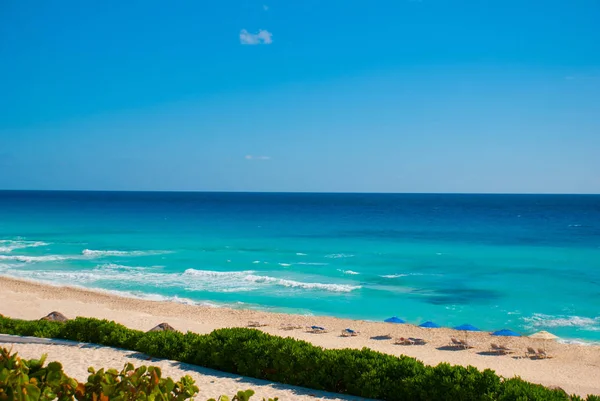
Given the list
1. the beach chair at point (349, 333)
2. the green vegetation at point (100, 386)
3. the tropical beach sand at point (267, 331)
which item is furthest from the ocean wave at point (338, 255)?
the green vegetation at point (100, 386)

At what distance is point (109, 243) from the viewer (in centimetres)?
5412

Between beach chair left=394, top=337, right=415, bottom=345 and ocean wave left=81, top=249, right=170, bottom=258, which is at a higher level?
ocean wave left=81, top=249, right=170, bottom=258

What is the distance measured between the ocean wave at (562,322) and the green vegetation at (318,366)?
16603 millimetres

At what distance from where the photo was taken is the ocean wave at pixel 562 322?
82.1ft

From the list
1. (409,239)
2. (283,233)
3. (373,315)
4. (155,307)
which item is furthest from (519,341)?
(283,233)

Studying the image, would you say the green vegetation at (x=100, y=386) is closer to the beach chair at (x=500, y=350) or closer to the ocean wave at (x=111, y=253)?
the beach chair at (x=500, y=350)

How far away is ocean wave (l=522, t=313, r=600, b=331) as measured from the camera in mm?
25016

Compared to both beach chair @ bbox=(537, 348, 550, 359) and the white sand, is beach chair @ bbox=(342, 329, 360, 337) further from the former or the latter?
the white sand

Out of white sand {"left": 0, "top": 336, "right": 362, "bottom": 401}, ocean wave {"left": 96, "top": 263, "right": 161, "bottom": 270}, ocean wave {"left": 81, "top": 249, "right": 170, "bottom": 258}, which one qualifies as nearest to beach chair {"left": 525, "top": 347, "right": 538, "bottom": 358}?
white sand {"left": 0, "top": 336, "right": 362, "bottom": 401}

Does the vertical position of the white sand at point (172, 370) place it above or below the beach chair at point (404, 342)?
above

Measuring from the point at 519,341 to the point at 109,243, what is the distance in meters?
44.3

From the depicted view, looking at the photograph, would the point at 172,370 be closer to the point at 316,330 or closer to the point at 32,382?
the point at 316,330

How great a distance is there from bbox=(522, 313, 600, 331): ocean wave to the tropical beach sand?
4.48m

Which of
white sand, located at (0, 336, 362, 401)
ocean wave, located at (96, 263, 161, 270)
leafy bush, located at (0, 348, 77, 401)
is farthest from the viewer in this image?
ocean wave, located at (96, 263, 161, 270)
